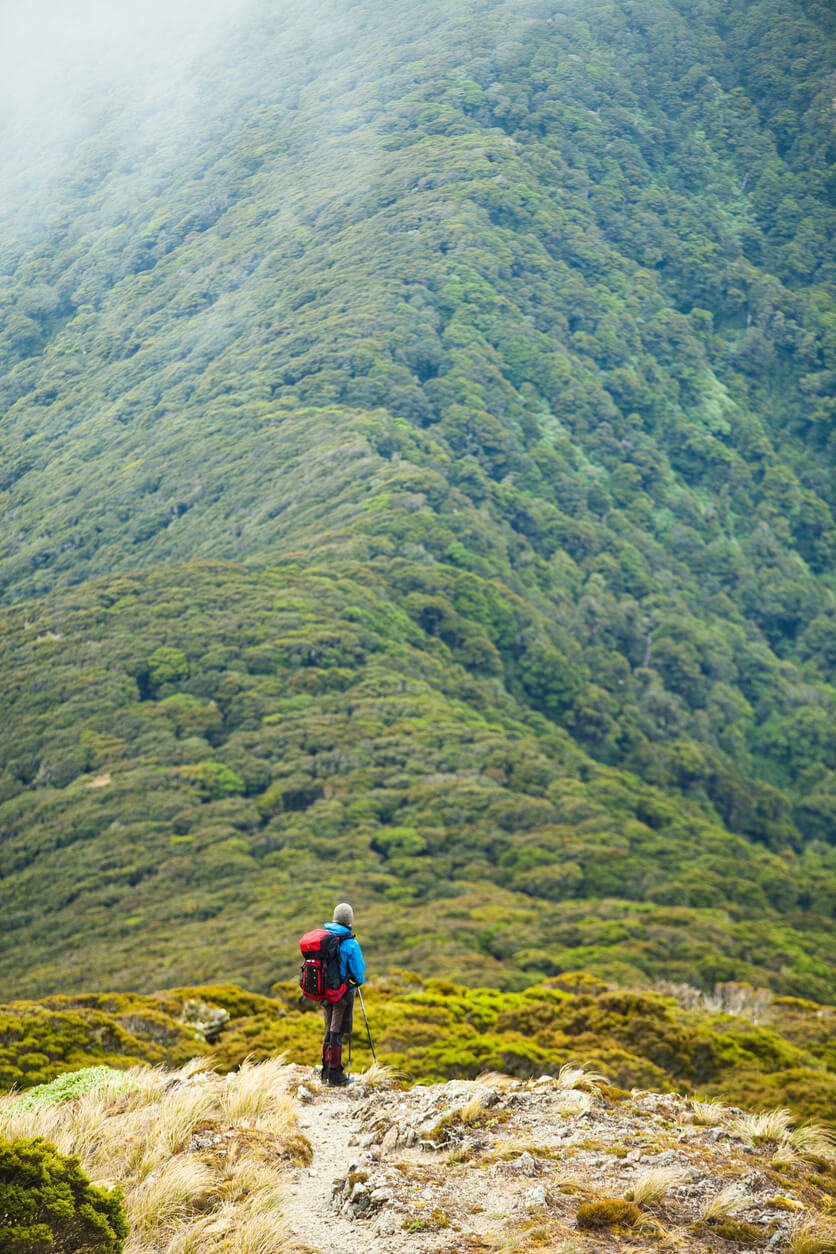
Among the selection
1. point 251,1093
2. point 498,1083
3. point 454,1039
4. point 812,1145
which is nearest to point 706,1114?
point 812,1145

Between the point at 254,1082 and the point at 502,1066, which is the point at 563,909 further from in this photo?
the point at 254,1082

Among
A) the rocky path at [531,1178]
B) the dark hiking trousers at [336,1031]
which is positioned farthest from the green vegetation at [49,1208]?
the dark hiking trousers at [336,1031]

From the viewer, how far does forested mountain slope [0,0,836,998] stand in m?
58.2

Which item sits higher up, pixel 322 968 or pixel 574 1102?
pixel 322 968

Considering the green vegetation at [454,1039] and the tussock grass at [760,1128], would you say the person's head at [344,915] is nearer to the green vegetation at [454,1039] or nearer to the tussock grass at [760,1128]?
the tussock grass at [760,1128]

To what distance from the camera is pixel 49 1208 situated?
5.96m

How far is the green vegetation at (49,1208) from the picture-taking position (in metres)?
5.78

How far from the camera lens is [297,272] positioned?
142 m

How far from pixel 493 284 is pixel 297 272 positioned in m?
26.7

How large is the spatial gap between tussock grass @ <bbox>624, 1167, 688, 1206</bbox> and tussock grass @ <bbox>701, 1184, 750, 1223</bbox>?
31 cm

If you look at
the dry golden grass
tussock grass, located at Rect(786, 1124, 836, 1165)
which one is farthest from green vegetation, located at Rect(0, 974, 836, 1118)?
the dry golden grass

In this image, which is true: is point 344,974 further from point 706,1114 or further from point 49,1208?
point 49,1208

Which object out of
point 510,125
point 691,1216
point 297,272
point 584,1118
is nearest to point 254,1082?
point 584,1118

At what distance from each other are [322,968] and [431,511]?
293 feet
